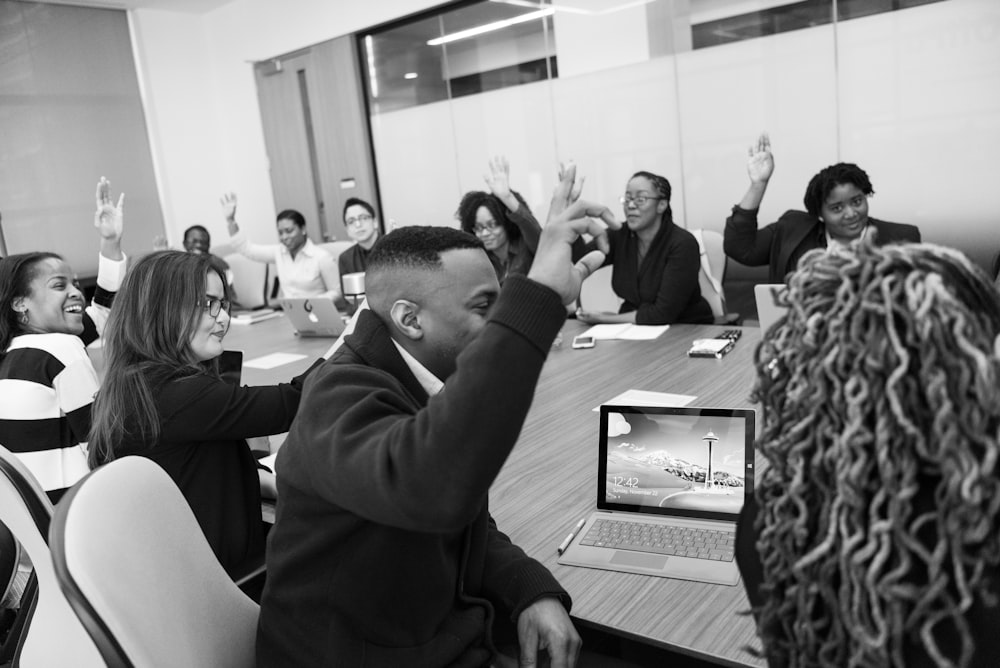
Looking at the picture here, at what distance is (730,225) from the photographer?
3.60 meters

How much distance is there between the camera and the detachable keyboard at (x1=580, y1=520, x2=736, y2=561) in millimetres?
1413

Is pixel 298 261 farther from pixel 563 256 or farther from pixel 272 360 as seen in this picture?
pixel 563 256

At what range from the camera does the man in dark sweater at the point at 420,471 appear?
922 millimetres

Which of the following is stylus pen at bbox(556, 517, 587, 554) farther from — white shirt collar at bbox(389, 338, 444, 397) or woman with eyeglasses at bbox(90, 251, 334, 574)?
woman with eyeglasses at bbox(90, 251, 334, 574)

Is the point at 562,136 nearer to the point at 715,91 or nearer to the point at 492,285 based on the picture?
the point at 715,91

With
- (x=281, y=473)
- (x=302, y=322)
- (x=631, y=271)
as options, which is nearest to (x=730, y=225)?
(x=631, y=271)

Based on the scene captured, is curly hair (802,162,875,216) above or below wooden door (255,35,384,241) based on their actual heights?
below

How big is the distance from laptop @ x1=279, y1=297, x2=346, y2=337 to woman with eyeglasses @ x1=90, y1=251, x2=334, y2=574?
1.93 metres

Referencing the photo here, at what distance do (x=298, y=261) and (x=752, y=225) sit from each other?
120 inches

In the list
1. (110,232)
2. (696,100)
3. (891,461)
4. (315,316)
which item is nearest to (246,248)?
(315,316)

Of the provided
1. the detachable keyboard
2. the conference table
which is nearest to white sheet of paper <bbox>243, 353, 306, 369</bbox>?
the conference table

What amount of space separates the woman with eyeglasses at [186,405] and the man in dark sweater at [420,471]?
612mm

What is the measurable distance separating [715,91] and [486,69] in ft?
6.03

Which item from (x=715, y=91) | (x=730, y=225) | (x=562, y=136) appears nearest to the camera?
(x=730, y=225)
